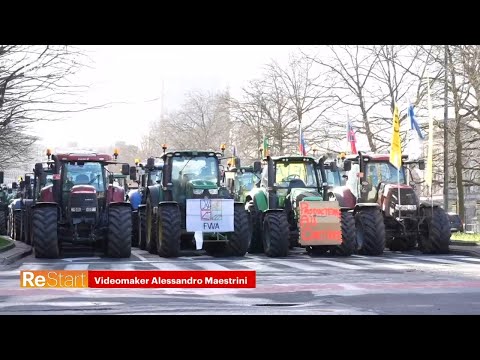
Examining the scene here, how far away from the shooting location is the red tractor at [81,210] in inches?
864

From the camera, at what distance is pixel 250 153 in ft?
175

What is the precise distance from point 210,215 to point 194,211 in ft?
1.34

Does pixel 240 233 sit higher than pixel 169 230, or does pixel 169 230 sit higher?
pixel 169 230

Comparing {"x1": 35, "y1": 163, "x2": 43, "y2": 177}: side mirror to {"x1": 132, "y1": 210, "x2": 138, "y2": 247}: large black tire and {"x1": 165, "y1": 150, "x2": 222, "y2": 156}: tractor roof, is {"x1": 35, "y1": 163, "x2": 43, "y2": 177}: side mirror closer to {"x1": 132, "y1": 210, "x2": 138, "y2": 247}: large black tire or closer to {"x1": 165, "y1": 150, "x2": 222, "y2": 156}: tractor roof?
{"x1": 165, "y1": 150, "x2": 222, "y2": 156}: tractor roof

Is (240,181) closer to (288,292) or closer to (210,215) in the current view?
(210,215)

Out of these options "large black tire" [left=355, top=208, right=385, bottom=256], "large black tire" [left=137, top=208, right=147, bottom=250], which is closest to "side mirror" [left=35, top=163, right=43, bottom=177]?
"large black tire" [left=137, top=208, right=147, bottom=250]

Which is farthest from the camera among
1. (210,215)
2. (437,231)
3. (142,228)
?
(142,228)

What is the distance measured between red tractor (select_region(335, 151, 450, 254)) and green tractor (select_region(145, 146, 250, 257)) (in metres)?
3.46

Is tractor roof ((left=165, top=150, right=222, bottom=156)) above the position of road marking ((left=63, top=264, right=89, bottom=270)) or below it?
above

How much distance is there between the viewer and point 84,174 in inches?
961

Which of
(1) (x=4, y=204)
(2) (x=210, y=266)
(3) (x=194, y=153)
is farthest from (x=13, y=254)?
(1) (x=4, y=204)

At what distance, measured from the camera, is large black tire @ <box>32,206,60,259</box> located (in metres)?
21.8
